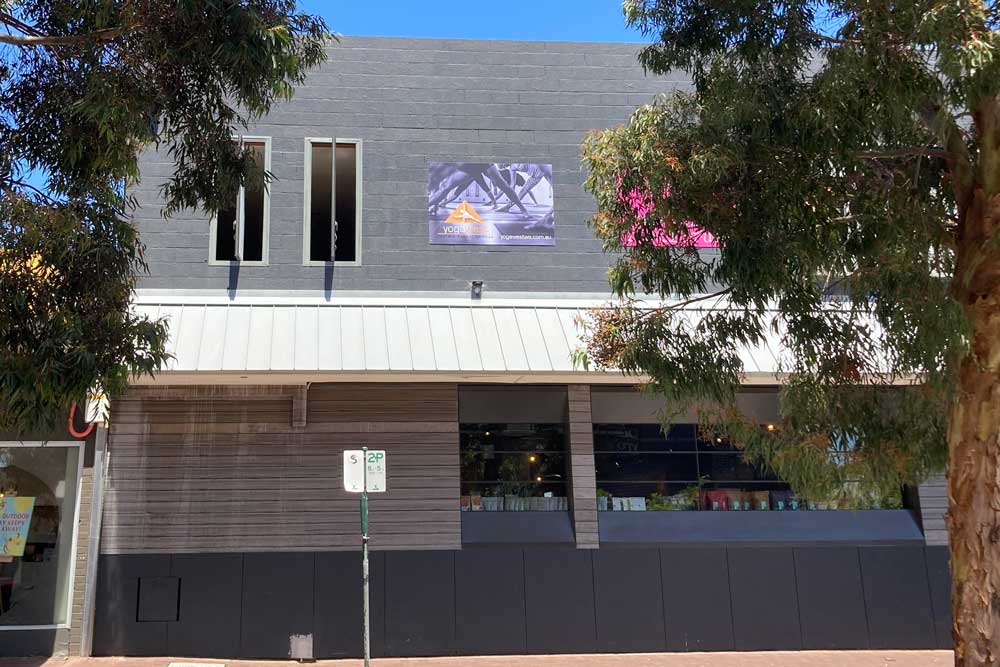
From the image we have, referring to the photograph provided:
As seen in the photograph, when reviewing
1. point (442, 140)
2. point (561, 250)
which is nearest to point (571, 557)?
point (561, 250)

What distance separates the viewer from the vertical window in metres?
12.7

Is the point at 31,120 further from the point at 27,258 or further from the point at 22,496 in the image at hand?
the point at 22,496

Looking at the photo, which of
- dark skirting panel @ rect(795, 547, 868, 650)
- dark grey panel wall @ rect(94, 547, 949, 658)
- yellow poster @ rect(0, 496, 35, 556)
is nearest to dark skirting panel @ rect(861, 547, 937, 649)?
dark grey panel wall @ rect(94, 547, 949, 658)

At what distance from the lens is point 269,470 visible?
11.8m

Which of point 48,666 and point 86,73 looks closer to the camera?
point 86,73

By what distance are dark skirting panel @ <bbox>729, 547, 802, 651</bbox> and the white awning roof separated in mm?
2632

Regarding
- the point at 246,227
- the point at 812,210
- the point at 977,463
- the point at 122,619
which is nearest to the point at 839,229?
the point at 812,210

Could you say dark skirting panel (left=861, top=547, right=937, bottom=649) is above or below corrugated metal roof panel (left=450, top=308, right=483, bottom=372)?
below

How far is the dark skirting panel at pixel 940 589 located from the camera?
12.0m

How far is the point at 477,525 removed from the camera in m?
12.1

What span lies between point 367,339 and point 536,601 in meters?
4.08

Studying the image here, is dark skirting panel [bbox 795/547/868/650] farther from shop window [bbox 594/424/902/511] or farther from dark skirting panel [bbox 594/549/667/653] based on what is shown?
dark skirting panel [bbox 594/549/667/653]

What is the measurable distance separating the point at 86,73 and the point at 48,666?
7314 mm

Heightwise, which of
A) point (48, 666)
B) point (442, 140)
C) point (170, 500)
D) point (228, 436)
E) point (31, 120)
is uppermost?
point (442, 140)
